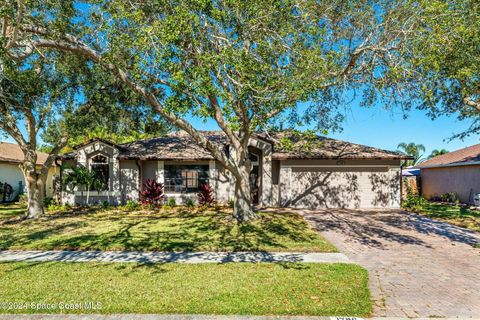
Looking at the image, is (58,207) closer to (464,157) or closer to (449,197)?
(449,197)

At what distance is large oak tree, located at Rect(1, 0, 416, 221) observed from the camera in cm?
823

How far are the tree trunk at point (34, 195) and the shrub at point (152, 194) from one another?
191 inches

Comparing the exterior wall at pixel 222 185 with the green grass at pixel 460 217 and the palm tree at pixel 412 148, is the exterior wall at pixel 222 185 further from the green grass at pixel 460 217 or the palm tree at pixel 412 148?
the palm tree at pixel 412 148

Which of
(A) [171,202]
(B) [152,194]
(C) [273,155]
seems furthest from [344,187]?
(B) [152,194]

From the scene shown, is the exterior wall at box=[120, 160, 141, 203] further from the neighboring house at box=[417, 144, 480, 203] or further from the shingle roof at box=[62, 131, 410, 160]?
the neighboring house at box=[417, 144, 480, 203]

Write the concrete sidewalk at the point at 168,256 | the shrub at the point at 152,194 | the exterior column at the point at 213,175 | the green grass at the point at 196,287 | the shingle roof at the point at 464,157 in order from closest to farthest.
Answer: the green grass at the point at 196,287 → the concrete sidewalk at the point at 168,256 → the shrub at the point at 152,194 → the exterior column at the point at 213,175 → the shingle roof at the point at 464,157

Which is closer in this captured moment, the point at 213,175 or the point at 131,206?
the point at 131,206

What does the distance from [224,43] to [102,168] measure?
1208cm

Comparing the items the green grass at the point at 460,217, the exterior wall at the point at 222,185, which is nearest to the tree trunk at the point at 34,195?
the exterior wall at the point at 222,185

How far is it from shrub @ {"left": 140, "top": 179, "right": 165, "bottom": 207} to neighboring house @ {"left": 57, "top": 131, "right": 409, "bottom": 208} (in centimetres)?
90

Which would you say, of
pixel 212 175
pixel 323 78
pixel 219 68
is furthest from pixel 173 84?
pixel 212 175

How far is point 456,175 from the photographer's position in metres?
22.1

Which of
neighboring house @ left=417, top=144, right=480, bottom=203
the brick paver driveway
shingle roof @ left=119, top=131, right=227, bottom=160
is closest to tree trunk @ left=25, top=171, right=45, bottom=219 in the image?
shingle roof @ left=119, top=131, right=227, bottom=160

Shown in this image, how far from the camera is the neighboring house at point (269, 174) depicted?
17609mm
